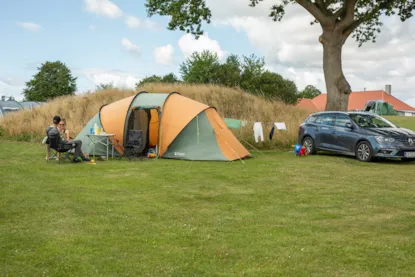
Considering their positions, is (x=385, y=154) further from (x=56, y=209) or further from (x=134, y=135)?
(x=56, y=209)

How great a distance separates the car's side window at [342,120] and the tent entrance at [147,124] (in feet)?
19.8

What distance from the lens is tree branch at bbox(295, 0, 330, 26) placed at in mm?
Answer: 22516

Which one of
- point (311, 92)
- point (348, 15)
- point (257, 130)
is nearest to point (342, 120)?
point (257, 130)

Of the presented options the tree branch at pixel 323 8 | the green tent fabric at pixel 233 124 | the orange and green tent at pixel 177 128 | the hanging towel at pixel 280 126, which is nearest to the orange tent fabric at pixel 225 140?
the orange and green tent at pixel 177 128

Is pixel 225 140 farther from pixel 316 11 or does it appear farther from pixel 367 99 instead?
pixel 367 99

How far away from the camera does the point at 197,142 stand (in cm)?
1695

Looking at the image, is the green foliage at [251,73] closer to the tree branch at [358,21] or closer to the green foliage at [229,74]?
the green foliage at [229,74]

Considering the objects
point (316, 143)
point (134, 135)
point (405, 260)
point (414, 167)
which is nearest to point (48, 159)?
point (134, 135)

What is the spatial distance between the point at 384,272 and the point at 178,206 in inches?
169

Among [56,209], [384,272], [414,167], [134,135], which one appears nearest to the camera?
[384,272]

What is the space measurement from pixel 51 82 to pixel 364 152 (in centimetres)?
5238

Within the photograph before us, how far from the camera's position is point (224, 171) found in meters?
14.2

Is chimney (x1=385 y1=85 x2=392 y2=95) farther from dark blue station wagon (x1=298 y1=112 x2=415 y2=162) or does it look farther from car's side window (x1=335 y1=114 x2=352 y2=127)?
car's side window (x1=335 y1=114 x2=352 y2=127)

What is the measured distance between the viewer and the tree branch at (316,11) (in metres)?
22.5
